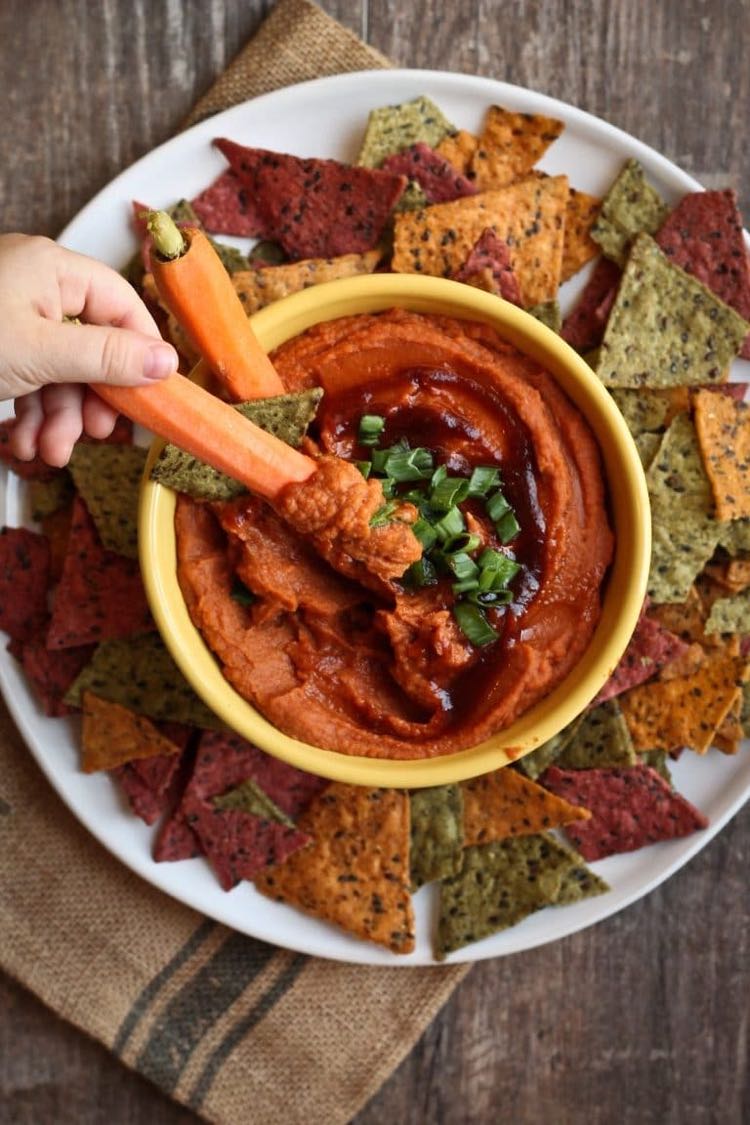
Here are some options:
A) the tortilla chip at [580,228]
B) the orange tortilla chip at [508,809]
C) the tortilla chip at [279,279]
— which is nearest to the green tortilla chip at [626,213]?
the tortilla chip at [580,228]

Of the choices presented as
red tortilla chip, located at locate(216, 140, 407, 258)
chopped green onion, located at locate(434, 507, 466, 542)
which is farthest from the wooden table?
chopped green onion, located at locate(434, 507, 466, 542)

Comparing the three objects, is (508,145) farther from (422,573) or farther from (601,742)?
(601,742)

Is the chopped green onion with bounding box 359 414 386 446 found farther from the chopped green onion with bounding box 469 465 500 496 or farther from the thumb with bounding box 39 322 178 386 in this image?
the thumb with bounding box 39 322 178 386

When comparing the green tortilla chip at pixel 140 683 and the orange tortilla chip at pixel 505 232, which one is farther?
the green tortilla chip at pixel 140 683

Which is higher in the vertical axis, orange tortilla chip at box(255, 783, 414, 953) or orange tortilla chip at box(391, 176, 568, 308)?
orange tortilla chip at box(391, 176, 568, 308)

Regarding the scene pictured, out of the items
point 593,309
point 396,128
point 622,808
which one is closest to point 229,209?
point 396,128

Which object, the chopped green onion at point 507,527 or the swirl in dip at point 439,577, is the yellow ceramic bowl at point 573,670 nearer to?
the swirl in dip at point 439,577
